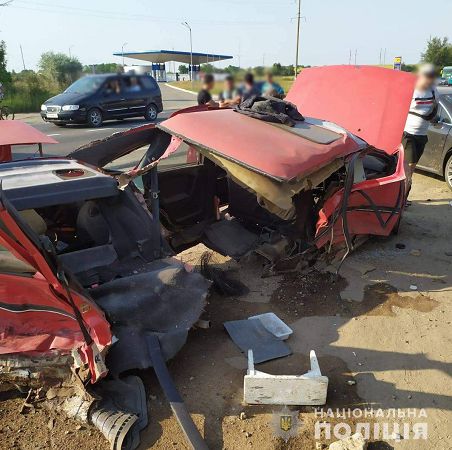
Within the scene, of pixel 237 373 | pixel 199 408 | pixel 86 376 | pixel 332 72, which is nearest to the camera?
pixel 86 376

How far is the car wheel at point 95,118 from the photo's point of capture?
14203 millimetres

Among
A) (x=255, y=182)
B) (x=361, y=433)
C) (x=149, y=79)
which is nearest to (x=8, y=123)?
(x=255, y=182)

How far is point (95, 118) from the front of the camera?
14.4 meters

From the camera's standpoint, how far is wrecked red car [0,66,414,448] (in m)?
2.42

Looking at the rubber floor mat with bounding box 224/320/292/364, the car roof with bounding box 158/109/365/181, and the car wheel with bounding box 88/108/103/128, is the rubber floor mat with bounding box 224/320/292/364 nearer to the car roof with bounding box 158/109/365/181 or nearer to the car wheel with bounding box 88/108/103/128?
the car roof with bounding box 158/109/365/181

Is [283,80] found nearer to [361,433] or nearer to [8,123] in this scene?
[8,123]

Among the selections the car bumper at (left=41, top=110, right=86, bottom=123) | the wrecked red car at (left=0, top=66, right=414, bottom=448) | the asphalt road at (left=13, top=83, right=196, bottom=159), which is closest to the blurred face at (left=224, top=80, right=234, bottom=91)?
the wrecked red car at (left=0, top=66, right=414, bottom=448)

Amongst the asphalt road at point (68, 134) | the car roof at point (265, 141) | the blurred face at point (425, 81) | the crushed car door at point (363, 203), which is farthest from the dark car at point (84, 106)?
the crushed car door at point (363, 203)

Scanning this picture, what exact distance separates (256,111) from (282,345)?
2.14 metres

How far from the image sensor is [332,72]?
17.2ft

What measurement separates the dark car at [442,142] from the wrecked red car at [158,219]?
2.47 meters

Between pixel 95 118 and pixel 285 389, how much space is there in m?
13.4

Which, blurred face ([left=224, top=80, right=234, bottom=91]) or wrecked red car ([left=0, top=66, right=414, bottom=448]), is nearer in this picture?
wrecked red car ([left=0, top=66, right=414, bottom=448])
